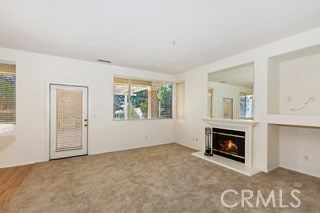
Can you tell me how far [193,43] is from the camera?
3.52 m

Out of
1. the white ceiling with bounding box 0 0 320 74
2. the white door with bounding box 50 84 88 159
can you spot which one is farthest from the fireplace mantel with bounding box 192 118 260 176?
the white door with bounding box 50 84 88 159

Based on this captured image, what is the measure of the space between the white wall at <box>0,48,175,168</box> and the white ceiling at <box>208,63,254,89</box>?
2374 millimetres

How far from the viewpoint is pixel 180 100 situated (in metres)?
6.49

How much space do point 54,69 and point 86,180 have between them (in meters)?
3.05

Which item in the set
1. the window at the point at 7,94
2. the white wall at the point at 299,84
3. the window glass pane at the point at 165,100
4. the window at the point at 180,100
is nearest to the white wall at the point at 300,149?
the white wall at the point at 299,84

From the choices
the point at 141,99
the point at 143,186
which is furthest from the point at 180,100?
the point at 143,186

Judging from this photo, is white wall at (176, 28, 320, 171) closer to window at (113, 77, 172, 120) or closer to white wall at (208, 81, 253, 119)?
white wall at (208, 81, 253, 119)

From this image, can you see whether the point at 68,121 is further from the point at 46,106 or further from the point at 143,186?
the point at 143,186

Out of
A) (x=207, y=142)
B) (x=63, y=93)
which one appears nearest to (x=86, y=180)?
(x=63, y=93)

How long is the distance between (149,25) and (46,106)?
11.2ft

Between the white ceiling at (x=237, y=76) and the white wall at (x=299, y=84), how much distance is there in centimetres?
67

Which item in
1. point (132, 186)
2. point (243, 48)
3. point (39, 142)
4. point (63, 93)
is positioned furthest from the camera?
point (63, 93)

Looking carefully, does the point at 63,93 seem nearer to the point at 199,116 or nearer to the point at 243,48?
the point at 199,116

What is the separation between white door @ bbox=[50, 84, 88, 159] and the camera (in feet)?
14.3
